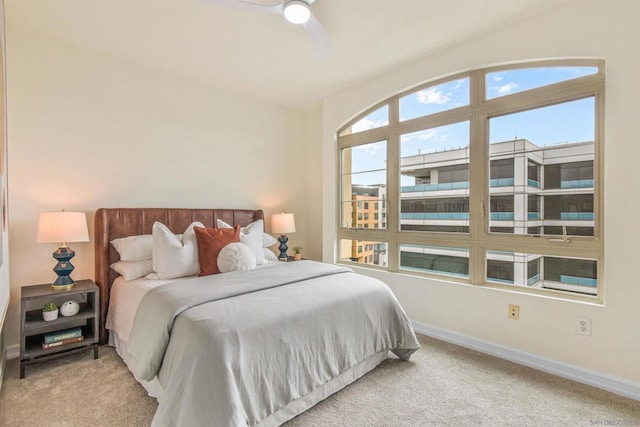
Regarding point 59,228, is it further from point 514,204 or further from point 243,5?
point 514,204

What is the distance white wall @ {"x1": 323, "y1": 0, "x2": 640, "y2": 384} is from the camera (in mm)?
2057

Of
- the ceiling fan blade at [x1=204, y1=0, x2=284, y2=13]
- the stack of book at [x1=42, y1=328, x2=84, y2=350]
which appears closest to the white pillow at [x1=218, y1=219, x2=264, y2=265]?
the stack of book at [x1=42, y1=328, x2=84, y2=350]

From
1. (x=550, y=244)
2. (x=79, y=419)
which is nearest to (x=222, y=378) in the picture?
(x=79, y=419)

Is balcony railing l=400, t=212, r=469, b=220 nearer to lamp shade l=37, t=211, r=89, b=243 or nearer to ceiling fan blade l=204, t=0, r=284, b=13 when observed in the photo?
ceiling fan blade l=204, t=0, r=284, b=13

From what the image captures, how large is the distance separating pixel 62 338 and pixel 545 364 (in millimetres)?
3675

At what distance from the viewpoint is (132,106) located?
312 centimetres

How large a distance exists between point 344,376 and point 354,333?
0.95ft

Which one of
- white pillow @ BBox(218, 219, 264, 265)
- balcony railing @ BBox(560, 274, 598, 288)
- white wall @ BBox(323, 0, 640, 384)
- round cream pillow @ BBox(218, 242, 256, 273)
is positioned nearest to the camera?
white wall @ BBox(323, 0, 640, 384)

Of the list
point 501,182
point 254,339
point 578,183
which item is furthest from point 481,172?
point 254,339

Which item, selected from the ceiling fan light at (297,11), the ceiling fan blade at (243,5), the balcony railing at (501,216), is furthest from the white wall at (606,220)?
the ceiling fan blade at (243,5)

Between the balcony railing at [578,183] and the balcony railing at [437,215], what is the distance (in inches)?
29.5

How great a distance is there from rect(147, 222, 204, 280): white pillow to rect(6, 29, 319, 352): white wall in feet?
2.52

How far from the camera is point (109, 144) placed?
2982 mm

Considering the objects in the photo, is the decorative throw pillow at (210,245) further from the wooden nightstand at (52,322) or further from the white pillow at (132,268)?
the wooden nightstand at (52,322)
